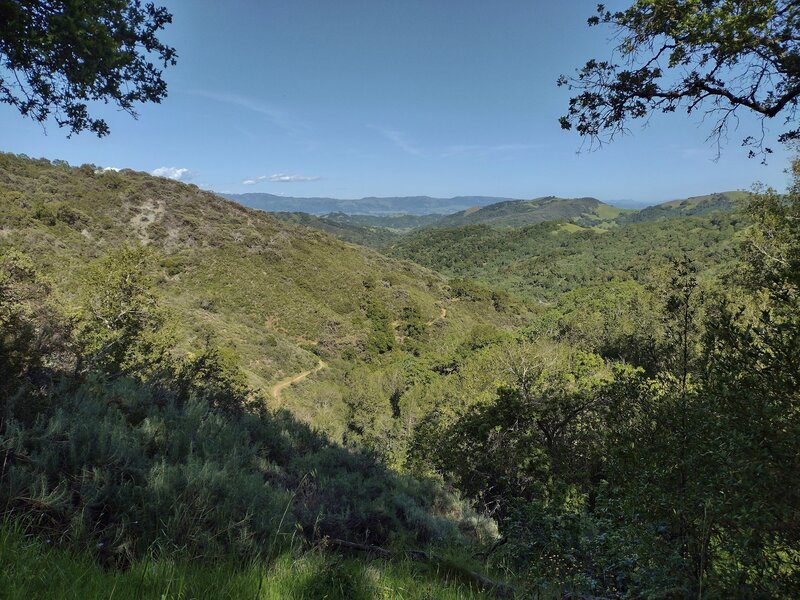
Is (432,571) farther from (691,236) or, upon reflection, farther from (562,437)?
(691,236)

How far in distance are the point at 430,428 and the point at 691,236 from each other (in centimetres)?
16562

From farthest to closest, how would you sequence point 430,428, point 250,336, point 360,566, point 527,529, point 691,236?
point 691,236 < point 250,336 < point 430,428 < point 527,529 < point 360,566

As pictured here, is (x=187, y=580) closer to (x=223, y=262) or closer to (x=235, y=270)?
(x=235, y=270)

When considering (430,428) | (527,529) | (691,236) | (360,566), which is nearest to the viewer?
(360,566)

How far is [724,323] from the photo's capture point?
3762 mm

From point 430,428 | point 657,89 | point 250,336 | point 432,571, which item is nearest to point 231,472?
point 432,571

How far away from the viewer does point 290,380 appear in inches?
1260

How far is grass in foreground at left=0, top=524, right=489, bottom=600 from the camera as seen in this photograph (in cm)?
163

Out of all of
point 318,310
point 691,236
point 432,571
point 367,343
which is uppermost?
point 691,236

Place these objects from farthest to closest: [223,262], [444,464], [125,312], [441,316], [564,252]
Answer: [564,252], [441,316], [223,262], [125,312], [444,464]

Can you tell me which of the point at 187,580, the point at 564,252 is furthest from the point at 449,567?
the point at 564,252

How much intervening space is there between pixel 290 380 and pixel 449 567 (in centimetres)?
3066

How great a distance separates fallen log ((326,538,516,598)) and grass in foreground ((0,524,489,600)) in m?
0.37

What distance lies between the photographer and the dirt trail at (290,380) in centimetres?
2802
